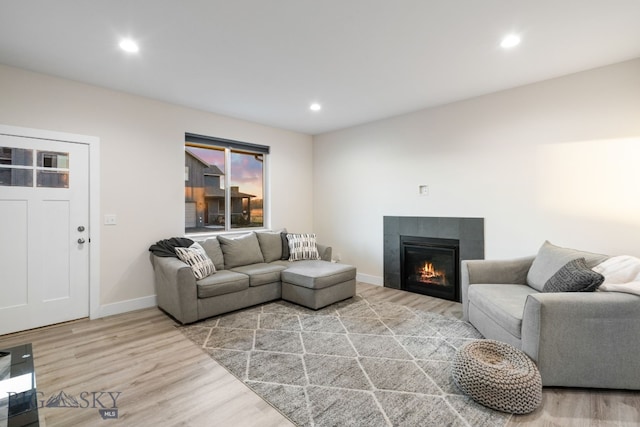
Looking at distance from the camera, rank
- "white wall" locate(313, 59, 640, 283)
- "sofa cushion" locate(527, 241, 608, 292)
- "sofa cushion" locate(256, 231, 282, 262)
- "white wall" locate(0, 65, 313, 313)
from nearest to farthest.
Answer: "sofa cushion" locate(527, 241, 608, 292) < "white wall" locate(313, 59, 640, 283) < "white wall" locate(0, 65, 313, 313) < "sofa cushion" locate(256, 231, 282, 262)

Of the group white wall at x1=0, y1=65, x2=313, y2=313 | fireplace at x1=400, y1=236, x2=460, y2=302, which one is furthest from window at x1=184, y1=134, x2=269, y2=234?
fireplace at x1=400, y1=236, x2=460, y2=302

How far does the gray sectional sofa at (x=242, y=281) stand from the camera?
3.22 meters

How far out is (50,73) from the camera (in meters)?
3.10

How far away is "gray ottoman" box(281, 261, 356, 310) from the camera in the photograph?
11.9ft

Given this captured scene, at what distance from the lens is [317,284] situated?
11.8ft

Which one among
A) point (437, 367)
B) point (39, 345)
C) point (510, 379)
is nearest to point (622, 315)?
point (510, 379)

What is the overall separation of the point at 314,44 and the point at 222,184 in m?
2.85

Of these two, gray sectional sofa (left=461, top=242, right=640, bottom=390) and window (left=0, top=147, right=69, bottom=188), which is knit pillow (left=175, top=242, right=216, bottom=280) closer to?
window (left=0, top=147, right=69, bottom=188)

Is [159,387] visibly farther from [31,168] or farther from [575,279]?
[575,279]

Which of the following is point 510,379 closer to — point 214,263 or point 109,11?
point 214,263

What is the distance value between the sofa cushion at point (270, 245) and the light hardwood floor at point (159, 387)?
67.0 inches

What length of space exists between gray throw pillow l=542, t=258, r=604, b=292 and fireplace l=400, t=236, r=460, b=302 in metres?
1.51

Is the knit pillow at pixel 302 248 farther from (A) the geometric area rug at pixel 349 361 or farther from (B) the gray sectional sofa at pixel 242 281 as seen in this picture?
(A) the geometric area rug at pixel 349 361

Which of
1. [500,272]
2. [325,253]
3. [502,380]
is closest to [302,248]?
[325,253]
